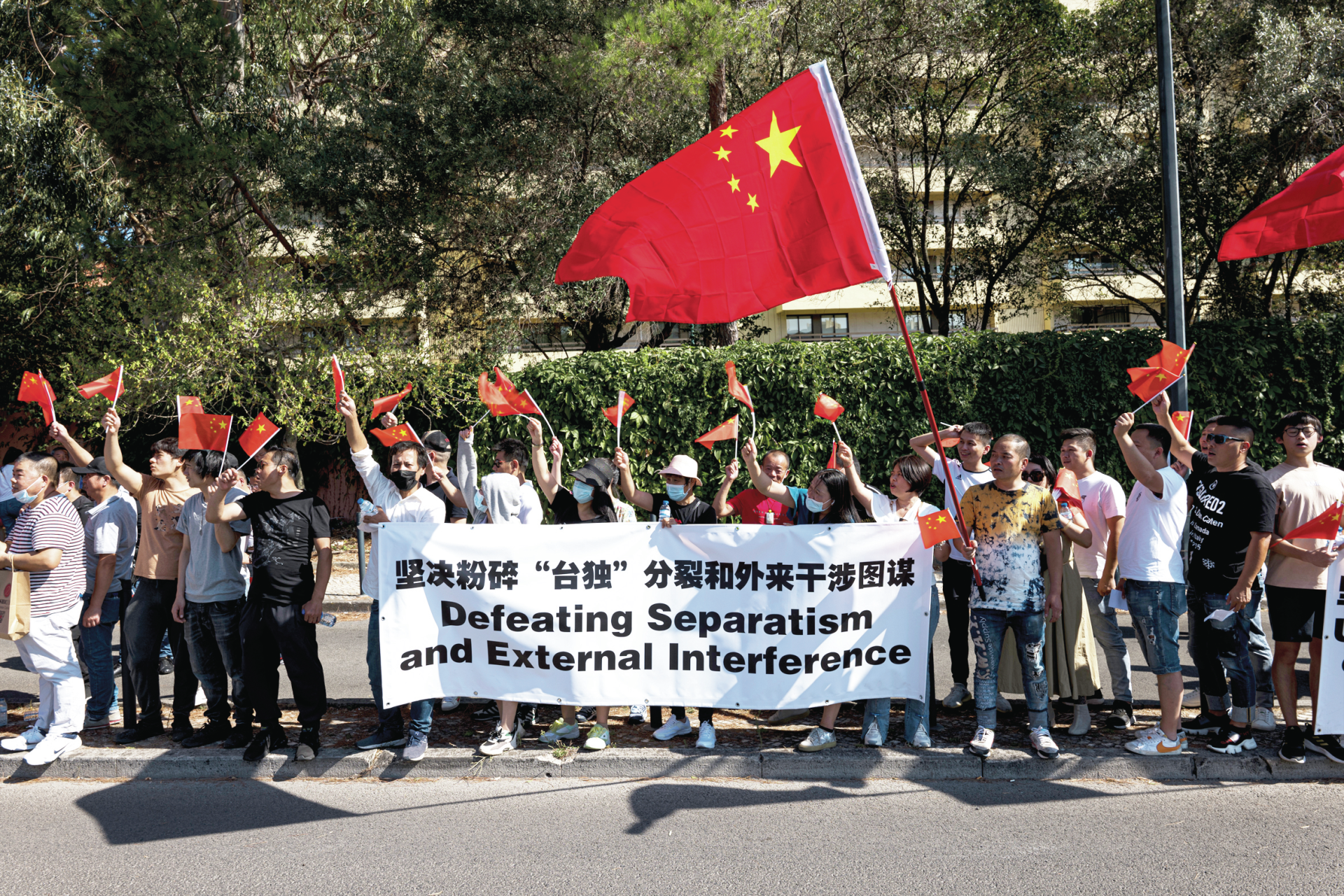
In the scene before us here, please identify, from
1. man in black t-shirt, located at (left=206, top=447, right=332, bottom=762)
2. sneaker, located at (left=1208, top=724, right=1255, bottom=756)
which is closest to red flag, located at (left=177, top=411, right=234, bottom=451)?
man in black t-shirt, located at (left=206, top=447, right=332, bottom=762)

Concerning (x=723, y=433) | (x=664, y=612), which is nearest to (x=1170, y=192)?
(x=723, y=433)

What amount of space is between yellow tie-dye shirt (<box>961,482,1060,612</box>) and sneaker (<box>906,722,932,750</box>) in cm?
78

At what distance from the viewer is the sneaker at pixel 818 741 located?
17.4 feet

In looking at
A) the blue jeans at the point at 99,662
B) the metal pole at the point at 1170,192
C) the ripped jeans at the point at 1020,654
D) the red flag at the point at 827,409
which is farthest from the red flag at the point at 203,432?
the metal pole at the point at 1170,192

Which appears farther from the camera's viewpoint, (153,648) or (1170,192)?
(1170,192)

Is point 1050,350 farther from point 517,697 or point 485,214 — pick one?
point 517,697

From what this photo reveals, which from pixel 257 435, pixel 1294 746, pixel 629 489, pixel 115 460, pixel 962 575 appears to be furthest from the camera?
pixel 629 489

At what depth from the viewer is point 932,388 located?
12711mm

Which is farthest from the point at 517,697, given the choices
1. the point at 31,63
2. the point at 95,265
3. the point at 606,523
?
the point at 31,63

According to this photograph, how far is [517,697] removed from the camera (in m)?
5.36

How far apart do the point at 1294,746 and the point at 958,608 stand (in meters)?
1.98

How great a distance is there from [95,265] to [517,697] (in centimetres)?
1236

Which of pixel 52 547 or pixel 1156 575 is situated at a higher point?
pixel 52 547

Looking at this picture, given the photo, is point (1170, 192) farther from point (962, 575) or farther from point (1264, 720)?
point (1264, 720)
